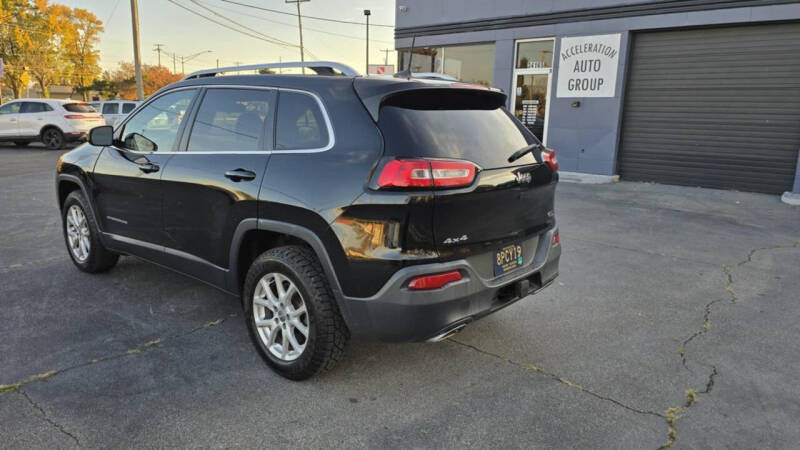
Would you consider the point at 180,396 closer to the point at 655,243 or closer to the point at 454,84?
the point at 454,84

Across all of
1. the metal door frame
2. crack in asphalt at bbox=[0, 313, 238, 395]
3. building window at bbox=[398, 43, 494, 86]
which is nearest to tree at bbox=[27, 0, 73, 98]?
building window at bbox=[398, 43, 494, 86]

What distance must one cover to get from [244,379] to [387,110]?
5.78ft

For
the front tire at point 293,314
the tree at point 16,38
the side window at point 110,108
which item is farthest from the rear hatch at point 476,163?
the tree at point 16,38

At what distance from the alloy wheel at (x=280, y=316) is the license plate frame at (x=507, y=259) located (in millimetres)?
1093

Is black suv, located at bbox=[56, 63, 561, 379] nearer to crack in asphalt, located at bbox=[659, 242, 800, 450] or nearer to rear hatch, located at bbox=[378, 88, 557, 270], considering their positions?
rear hatch, located at bbox=[378, 88, 557, 270]

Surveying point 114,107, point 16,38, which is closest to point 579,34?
point 114,107

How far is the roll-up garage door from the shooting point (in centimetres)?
1005

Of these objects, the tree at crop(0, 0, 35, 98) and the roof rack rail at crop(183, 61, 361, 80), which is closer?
the roof rack rail at crop(183, 61, 361, 80)

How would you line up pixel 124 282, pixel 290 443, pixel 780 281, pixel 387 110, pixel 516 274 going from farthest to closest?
pixel 780 281
pixel 124 282
pixel 516 274
pixel 387 110
pixel 290 443

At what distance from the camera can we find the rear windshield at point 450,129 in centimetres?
272

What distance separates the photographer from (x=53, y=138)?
1812 centimetres

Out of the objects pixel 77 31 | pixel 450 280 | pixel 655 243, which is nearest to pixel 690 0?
pixel 655 243

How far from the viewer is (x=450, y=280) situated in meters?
2.67

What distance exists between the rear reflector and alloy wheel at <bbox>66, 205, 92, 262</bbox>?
3559 millimetres
